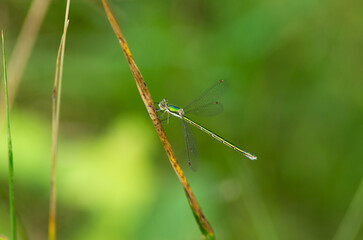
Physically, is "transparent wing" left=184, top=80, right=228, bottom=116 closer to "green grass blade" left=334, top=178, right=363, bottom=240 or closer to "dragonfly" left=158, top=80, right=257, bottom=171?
"dragonfly" left=158, top=80, right=257, bottom=171

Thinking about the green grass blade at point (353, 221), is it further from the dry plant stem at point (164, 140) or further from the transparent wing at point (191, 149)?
the dry plant stem at point (164, 140)

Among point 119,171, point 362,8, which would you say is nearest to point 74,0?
point 119,171

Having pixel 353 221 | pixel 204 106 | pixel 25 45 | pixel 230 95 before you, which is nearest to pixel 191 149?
pixel 204 106

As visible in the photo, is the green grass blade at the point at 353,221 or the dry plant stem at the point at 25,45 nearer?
the green grass blade at the point at 353,221

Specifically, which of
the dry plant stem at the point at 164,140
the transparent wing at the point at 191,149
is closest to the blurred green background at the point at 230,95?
the transparent wing at the point at 191,149

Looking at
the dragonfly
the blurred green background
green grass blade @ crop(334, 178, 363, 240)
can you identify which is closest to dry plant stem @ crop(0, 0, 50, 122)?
the blurred green background

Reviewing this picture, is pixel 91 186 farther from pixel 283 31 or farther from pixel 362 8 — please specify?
pixel 362 8
